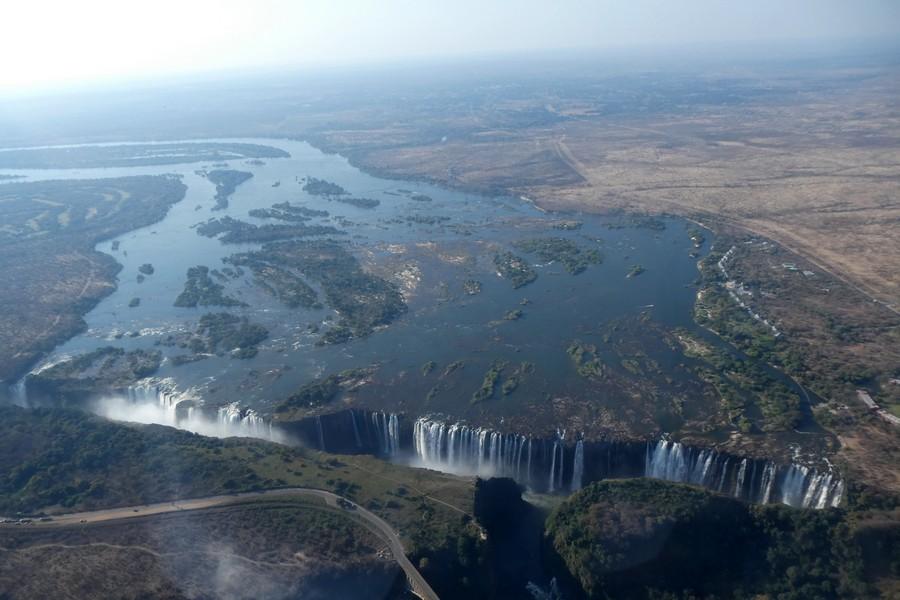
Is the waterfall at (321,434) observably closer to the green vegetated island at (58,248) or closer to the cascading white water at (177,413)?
the cascading white water at (177,413)

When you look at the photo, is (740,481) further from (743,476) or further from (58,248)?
(58,248)

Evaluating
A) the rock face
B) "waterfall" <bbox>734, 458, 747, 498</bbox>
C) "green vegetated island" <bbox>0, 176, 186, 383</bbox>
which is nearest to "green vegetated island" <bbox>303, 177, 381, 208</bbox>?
"green vegetated island" <bbox>0, 176, 186, 383</bbox>

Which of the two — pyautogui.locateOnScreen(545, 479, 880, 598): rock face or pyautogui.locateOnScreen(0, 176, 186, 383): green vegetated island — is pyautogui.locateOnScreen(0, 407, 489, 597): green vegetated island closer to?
pyautogui.locateOnScreen(545, 479, 880, 598): rock face

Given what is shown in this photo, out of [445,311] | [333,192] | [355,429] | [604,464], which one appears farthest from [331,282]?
[333,192]

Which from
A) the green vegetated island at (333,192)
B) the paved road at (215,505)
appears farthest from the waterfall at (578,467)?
the green vegetated island at (333,192)

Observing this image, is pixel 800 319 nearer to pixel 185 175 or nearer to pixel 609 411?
pixel 609 411

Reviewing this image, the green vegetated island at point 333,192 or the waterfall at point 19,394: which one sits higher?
the green vegetated island at point 333,192
